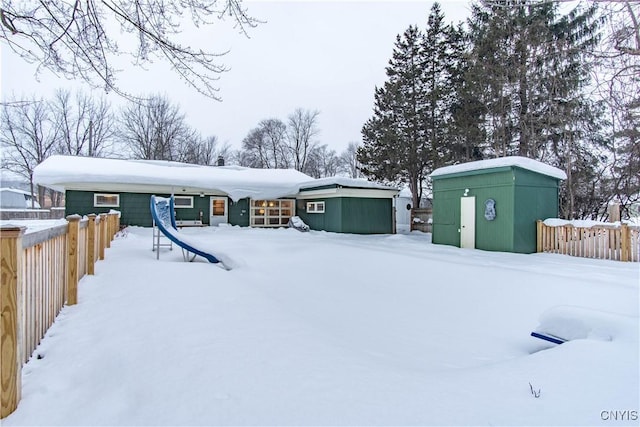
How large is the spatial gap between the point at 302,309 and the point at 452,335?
1805 mm

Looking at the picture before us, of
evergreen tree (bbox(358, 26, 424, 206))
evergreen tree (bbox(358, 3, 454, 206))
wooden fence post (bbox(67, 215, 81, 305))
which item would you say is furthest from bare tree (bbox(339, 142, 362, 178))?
wooden fence post (bbox(67, 215, 81, 305))

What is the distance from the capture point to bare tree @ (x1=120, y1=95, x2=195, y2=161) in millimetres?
32906

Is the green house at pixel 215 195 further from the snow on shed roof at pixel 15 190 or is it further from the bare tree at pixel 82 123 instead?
the snow on shed roof at pixel 15 190

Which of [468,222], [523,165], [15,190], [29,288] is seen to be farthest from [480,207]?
[15,190]

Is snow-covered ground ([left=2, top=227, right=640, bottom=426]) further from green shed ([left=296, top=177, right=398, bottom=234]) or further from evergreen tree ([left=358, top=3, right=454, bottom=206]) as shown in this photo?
evergreen tree ([left=358, top=3, right=454, bottom=206])

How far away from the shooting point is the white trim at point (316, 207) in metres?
18.3

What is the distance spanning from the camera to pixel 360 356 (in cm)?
285

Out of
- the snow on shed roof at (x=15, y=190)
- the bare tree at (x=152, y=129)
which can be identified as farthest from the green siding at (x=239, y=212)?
the snow on shed roof at (x=15, y=190)

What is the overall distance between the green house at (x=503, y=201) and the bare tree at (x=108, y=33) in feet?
30.0

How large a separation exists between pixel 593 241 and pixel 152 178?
16789 mm

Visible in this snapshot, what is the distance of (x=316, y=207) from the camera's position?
18.7 metres

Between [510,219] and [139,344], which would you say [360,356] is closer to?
[139,344]

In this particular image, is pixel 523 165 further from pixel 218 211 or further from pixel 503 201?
pixel 218 211

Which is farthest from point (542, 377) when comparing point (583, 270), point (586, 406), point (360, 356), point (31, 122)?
point (31, 122)
